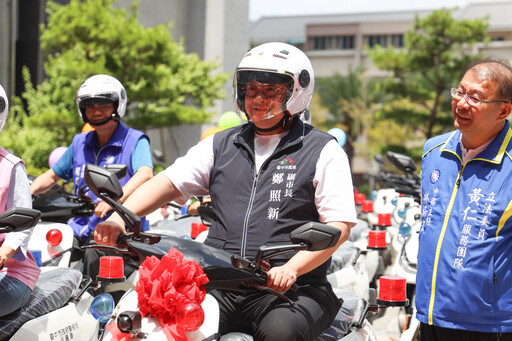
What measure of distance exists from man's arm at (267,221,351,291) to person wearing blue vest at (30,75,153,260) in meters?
2.51

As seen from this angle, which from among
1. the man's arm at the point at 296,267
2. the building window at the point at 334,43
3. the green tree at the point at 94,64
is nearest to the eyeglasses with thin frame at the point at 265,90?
the man's arm at the point at 296,267

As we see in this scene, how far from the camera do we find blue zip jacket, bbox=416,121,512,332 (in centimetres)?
334

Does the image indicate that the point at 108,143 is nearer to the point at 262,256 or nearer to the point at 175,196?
the point at 175,196

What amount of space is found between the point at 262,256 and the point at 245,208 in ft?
2.17

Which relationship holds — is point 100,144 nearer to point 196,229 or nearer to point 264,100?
point 196,229

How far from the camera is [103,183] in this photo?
8.67ft

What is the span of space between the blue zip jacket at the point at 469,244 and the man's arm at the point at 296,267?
19.9 inches

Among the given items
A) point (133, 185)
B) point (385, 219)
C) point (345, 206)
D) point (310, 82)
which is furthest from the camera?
point (385, 219)

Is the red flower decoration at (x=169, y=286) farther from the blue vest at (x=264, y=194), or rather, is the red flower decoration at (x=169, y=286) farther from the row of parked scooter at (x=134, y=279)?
the blue vest at (x=264, y=194)

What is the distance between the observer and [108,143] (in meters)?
5.58

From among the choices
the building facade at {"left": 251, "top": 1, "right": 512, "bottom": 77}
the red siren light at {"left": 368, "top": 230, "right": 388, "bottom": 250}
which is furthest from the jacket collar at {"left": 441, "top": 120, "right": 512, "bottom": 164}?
the building facade at {"left": 251, "top": 1, "right": 512, "bottom": 77}

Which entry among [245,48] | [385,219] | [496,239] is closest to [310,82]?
[496,239]

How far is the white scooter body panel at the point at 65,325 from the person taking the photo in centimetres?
348

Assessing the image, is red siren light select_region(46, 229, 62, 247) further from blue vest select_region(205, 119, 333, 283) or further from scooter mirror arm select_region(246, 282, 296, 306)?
scooter mirror arm select_region(246, 282, 296, 306)
